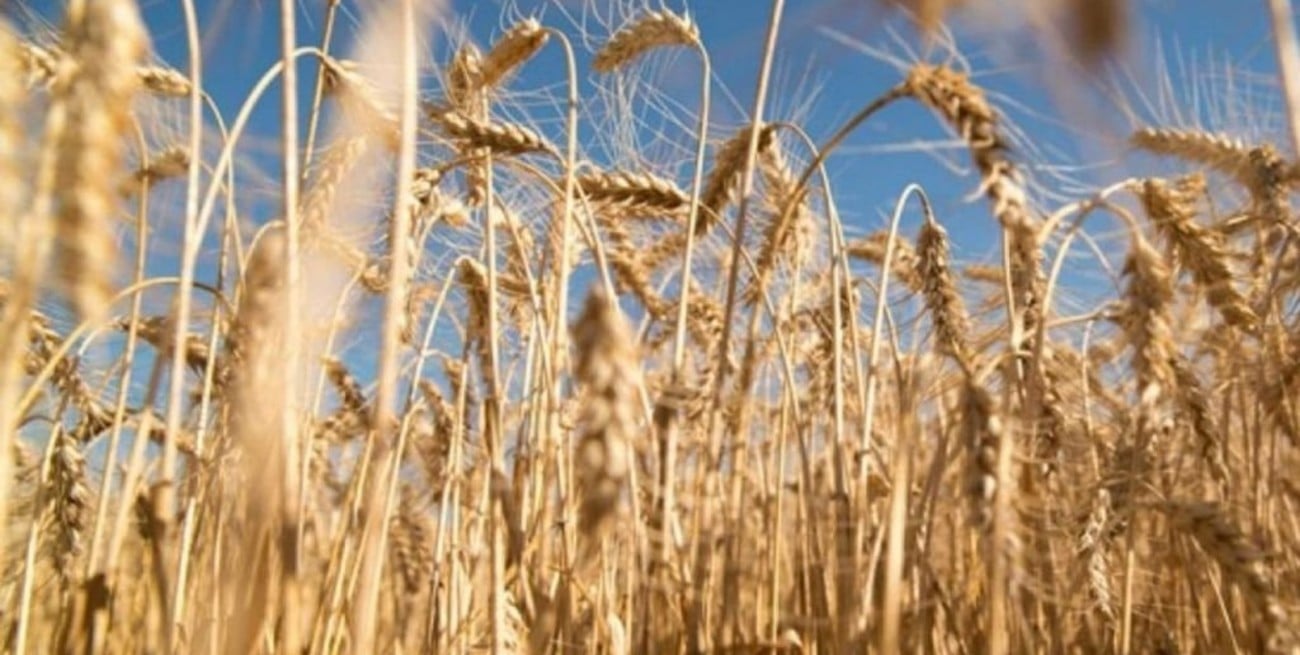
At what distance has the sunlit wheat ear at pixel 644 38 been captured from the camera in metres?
2.61

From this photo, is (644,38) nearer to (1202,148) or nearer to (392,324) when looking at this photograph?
(1202,148)

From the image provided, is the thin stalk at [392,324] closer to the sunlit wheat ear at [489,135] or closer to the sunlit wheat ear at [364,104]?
the sunlit wheat ear at [364,104]

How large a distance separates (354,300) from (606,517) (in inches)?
64.0

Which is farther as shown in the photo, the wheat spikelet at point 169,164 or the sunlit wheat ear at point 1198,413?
the wheat spikelet at point 169,164

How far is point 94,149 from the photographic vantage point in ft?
2.99

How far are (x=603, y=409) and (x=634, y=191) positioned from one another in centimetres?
146

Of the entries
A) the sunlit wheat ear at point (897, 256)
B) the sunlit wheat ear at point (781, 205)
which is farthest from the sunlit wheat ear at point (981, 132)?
the sunlit wheat ear at point (897, 256)

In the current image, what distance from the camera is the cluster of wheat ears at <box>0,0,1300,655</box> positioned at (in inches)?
45.8

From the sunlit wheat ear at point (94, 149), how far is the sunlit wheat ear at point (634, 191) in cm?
145

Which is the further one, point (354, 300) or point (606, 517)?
point (354, 300)

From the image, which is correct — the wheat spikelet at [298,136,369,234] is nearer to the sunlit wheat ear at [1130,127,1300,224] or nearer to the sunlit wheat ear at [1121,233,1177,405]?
the sunlit wheat ear at [1121,233,1177,405]

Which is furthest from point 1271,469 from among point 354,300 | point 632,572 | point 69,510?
point 69,510

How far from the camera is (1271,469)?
220 cm

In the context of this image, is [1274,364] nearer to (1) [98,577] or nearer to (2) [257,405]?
(2) [257,405]
